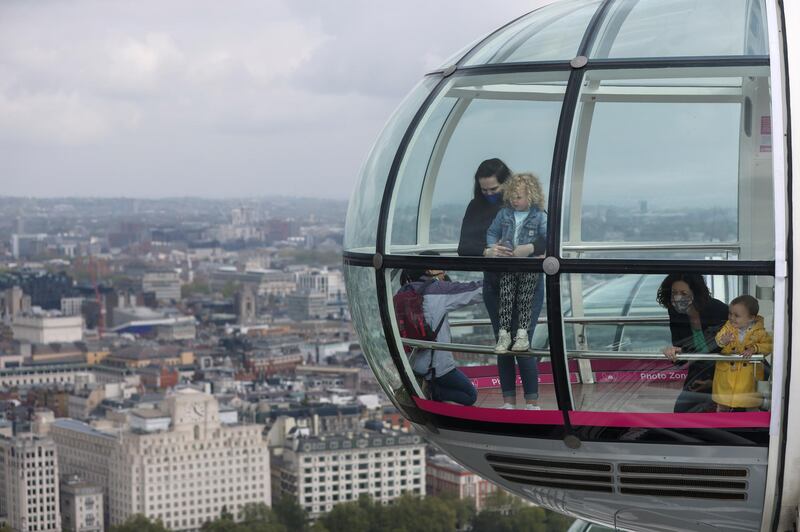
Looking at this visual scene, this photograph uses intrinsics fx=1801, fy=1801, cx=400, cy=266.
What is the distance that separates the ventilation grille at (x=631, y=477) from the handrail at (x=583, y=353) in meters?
0.22

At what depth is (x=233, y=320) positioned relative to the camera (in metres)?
89.6

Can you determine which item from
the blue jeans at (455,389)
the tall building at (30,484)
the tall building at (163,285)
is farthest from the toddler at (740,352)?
the tall building at (163,285)

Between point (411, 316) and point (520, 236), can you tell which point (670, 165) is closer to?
point (520, 236)

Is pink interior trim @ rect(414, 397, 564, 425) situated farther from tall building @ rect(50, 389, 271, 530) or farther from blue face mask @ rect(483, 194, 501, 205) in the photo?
tall building @ rect(50, 389, 271, 530)

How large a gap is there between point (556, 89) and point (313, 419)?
5444cm

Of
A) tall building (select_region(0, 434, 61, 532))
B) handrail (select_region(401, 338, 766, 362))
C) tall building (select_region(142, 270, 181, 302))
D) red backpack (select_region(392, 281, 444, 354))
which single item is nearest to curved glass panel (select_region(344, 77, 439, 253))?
red backpack (select_region(392, 281, 444, 354))

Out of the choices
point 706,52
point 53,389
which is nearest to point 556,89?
point 706,52

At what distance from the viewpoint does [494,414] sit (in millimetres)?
3691

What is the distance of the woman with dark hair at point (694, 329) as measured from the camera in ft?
11.4

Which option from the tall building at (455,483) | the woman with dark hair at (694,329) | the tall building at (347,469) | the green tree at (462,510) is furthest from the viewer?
the tall building at (347,469)

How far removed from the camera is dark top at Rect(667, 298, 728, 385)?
3484 mm

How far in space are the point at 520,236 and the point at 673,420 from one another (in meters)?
0.46

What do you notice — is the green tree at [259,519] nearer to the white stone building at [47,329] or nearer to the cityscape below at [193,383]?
the cityscape below at [193,383]

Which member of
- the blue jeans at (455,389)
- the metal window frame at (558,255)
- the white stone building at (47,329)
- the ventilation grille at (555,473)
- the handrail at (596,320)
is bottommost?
the white stone building at (47,329)
